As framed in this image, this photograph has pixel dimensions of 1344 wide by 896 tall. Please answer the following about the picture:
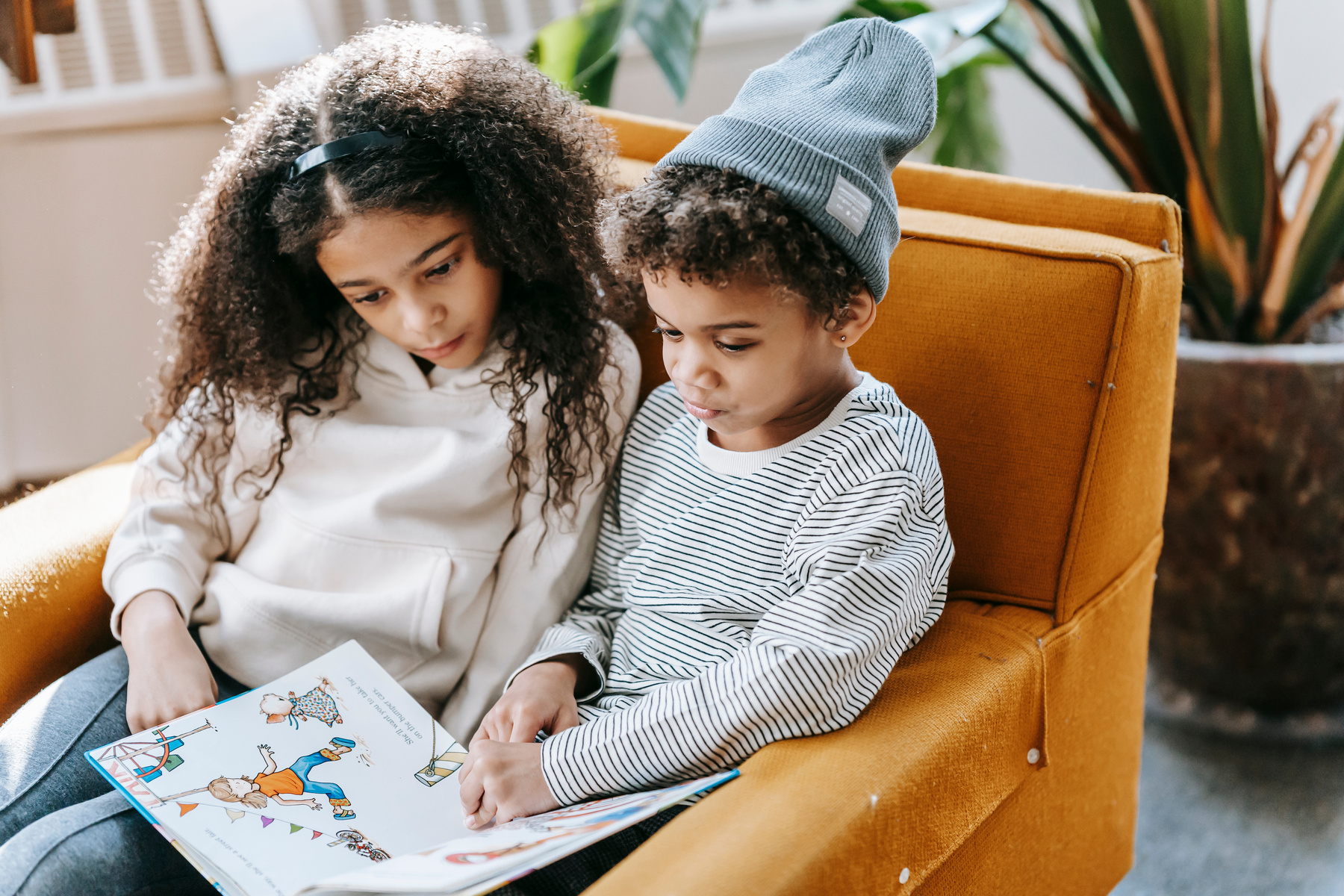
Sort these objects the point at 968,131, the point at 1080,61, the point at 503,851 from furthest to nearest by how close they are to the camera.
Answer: the point at 968,131
the point at 1080,61
the point at 503,851

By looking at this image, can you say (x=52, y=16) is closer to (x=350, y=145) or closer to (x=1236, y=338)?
(x=350, y=145)

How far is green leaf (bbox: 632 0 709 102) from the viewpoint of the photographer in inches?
54.5

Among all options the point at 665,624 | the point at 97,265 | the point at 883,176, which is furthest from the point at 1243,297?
the point at 97,265

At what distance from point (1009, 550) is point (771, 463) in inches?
9.1

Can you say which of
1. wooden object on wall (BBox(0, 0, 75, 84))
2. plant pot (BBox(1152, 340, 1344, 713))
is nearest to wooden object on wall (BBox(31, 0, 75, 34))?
wooden object on wall (BBox(0, 0, 75, 84))

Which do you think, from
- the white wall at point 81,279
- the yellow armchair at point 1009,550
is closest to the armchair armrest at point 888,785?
the yellow armchair at point 1009,550

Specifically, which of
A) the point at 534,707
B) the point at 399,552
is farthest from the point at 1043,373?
the point at 399,552

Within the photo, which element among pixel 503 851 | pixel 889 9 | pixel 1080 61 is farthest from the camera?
pixel 1080 61

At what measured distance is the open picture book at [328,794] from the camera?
0.72 metres

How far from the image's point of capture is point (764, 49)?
2.23 metres

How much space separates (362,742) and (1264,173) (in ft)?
4.38

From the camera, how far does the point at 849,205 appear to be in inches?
31.2

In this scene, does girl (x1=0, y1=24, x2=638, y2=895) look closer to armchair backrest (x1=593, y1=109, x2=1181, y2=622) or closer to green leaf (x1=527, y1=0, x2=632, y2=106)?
armchair backrest (x1=593, y1=109, x2=1181, y2=622)

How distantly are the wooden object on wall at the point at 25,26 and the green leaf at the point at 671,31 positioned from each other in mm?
650
